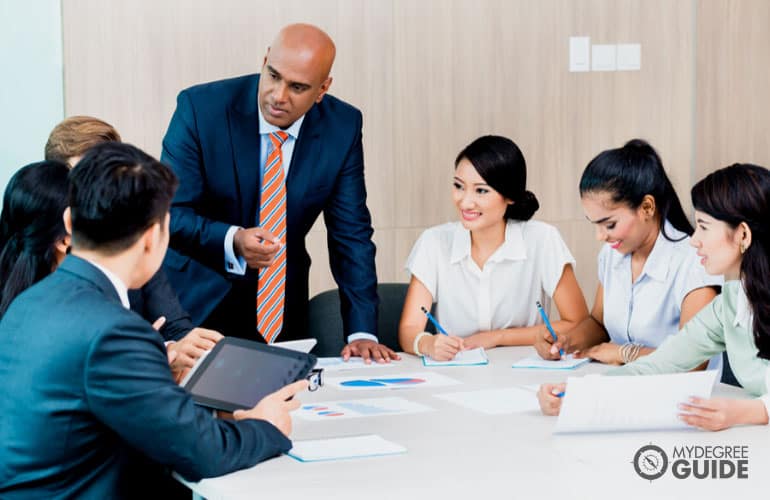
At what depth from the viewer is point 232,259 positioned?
9.96 feet

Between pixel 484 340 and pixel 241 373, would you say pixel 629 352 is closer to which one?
pixel 484 340

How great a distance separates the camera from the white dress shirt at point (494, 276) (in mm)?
3432

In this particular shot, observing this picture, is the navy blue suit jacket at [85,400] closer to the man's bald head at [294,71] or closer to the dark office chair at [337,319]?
the man's bald head at [294,71]

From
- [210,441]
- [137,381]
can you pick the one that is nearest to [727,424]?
[210,441]

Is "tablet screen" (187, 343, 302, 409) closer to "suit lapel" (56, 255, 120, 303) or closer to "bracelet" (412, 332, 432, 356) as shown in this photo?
"suit lapel" (56, 255, 120, 303)

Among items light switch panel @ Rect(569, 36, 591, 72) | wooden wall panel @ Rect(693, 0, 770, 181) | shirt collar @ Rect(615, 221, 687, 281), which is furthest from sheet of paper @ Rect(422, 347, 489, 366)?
wooden wall panel @ Rect(693, 0, 770, 181)

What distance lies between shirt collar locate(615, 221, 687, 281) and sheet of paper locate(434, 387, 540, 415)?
0.76 metres

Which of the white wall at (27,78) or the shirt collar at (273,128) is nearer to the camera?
the shirt collar at (273,128)

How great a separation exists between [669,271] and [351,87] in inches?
78.7

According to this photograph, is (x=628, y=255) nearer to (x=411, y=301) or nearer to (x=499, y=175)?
(x=499, y=175)

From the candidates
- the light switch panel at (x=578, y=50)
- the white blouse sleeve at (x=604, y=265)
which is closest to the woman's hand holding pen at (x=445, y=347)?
the white blouse sleeve at (x=604, y=265)

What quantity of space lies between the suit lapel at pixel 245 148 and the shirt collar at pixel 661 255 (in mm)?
1307

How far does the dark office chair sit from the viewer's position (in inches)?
140

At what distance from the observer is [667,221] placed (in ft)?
10.2
